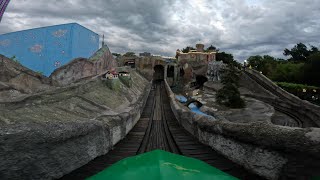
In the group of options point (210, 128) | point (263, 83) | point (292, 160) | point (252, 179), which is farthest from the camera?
point (263, 83)

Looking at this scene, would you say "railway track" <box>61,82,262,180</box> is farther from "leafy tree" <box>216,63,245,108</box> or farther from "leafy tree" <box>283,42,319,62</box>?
"leafy tree" <box>283,42,319,62</box>

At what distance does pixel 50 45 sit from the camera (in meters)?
21.4

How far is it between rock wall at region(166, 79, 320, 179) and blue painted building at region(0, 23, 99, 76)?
1884cm

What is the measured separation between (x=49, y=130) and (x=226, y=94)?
1015 inches

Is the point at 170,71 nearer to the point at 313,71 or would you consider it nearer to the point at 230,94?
the point at 313,71

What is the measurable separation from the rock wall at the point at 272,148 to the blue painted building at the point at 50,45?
18.8 metres

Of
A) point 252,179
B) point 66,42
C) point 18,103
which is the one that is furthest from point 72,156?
point 66,42

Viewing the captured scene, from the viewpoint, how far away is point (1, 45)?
24781 millimetres

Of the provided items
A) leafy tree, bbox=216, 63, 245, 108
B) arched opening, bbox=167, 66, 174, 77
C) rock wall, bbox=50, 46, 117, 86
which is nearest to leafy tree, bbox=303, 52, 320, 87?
leafy tree, bbox=216, 63, 245, 108

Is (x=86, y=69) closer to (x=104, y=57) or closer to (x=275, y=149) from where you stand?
(x=104, y=57)

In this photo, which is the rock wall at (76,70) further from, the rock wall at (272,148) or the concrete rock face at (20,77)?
the rock wall at (272,148)

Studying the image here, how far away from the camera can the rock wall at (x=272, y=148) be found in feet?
9.52

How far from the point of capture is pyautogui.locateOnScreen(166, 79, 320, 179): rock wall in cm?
290

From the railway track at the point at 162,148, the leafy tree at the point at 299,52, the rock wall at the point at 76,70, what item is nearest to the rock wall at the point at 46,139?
the railway track at the point at 162,148
